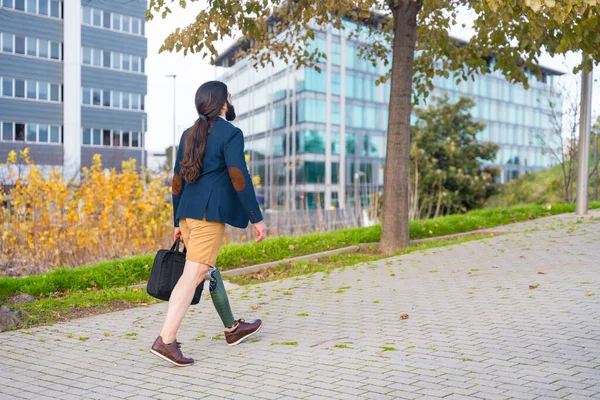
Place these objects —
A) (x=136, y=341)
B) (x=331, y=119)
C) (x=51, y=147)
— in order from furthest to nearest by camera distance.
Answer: (x=331, y=119)
(x=51, y=147)
(x=136, y=341)

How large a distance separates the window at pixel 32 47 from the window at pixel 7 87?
6.74 ft

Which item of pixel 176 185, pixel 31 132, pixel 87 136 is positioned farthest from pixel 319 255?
pixel 87 136

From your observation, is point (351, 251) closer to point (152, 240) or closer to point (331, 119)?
point (152, 240)

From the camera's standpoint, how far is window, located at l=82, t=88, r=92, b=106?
4841cm

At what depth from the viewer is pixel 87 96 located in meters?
48.6

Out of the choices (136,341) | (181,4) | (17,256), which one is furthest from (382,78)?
(136,341)

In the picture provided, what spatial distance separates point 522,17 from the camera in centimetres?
1072

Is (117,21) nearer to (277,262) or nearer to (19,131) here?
(19,131)

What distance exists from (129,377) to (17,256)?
23.6ft

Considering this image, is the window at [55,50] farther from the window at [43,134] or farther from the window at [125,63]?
the window at [125,63]

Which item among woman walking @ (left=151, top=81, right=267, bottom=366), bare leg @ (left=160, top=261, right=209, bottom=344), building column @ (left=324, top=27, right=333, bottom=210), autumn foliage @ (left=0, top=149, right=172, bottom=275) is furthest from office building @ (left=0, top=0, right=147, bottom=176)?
bare leg @ (left=160, top=261, right=209, bottom=344)

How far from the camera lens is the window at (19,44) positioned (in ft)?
144

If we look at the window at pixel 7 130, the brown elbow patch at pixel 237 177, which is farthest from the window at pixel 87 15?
the brown elbow patch at pixel 237 177

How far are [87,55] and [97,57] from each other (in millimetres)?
855
